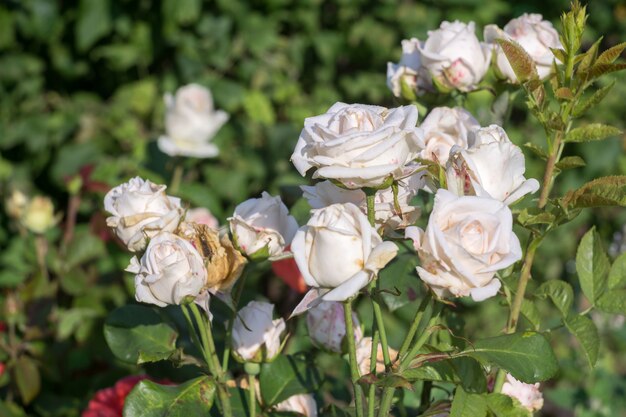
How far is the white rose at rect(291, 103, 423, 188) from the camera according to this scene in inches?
28.7

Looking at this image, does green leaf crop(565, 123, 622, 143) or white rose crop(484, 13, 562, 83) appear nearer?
green leaf crop(565, 123, 622, 143)

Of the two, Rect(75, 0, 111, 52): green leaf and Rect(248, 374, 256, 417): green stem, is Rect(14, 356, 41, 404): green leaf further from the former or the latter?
Rect(75, 0, 111, 52): green leaf

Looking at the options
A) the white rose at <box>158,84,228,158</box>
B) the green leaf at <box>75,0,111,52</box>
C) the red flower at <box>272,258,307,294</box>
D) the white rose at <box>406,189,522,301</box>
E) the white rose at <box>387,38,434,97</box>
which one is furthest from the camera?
the green leaf at <box>75,0,111,52</box>

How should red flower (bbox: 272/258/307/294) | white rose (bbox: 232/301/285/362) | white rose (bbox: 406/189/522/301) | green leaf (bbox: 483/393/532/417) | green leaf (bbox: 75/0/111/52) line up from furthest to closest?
green leaf (bbox: 75/0/111/52) < red flower (bbox: 272/258/307/294) < white rose (bbox: 232/301/285/362) < green leaf (bbox: 483/393/532/417) < white rose (bbox: 406/189/522/301)

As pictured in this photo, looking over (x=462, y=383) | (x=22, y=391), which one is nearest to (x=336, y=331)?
(x=462, y=383)

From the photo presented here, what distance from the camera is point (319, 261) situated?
73 centimetres

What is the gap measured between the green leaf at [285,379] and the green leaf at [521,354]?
252 millimetres

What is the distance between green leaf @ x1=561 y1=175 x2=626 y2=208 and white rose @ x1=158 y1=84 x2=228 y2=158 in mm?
1236

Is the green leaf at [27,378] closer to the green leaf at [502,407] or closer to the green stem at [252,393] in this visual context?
the green stem at [252,393]

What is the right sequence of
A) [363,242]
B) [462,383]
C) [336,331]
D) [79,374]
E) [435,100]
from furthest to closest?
[79,374]
[435,100]
[336,331]
[462,383]
[363,242]

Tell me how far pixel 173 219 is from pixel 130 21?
203 cm

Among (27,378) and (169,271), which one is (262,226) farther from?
(27,378)

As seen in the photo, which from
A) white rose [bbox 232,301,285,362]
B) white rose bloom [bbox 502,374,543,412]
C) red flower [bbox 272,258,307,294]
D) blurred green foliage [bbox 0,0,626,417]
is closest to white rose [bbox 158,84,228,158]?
blurred green foliage [bbox 0,0,626,417]

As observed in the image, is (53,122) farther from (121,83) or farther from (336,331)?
(336,331)
